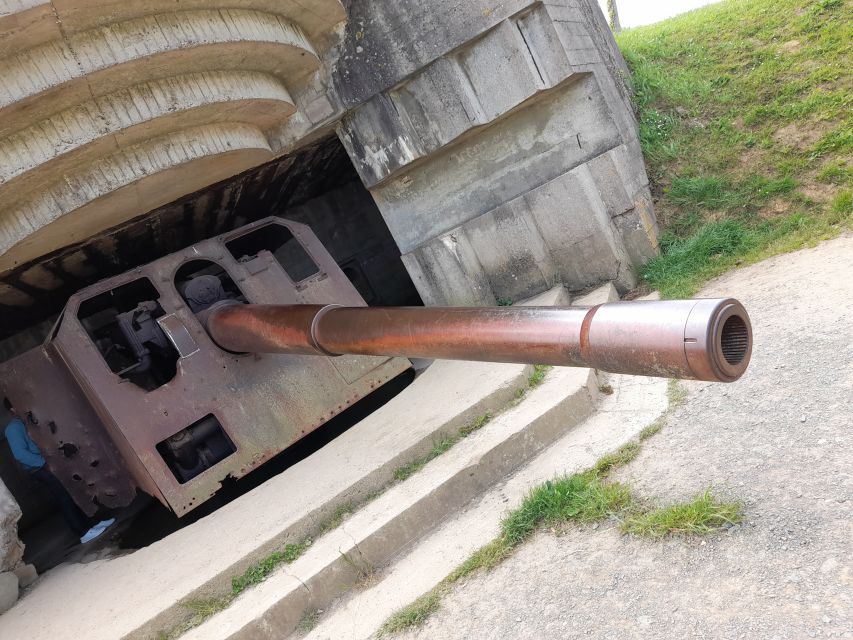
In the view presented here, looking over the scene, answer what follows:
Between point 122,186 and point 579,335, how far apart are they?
305 cm

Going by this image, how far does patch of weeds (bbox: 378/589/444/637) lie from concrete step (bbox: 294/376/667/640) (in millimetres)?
55

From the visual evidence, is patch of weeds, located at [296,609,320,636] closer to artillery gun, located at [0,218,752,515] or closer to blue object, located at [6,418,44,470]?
artillery gun, located at [0,218,752,515]

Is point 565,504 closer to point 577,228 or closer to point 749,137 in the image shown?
point 577,228

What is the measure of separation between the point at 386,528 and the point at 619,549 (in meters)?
1.10

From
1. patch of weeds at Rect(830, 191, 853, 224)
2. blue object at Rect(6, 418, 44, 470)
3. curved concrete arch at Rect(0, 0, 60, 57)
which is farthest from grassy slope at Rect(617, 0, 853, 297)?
blue object at Rect(6, 418, 44, 470)

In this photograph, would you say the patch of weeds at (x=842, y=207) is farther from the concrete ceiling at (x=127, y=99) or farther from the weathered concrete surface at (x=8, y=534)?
the weathered concrete surface at (x=8, y=534)

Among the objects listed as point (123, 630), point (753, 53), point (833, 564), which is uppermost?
point (753, 53)

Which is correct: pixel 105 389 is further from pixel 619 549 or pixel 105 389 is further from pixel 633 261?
pixel 633 261

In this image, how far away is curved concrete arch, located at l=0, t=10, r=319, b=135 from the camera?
9.83 ft

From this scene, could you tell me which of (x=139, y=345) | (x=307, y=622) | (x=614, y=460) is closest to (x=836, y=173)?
(x=614, y=460)

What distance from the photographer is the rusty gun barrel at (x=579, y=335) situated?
1637mm

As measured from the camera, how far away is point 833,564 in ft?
6.36

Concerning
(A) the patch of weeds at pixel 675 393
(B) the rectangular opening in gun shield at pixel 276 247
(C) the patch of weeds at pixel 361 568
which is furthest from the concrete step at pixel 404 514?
(B) the rectangular opening in gun shield at pixel 276 247

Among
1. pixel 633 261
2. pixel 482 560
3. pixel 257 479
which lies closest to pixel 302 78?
pixel 633 261
